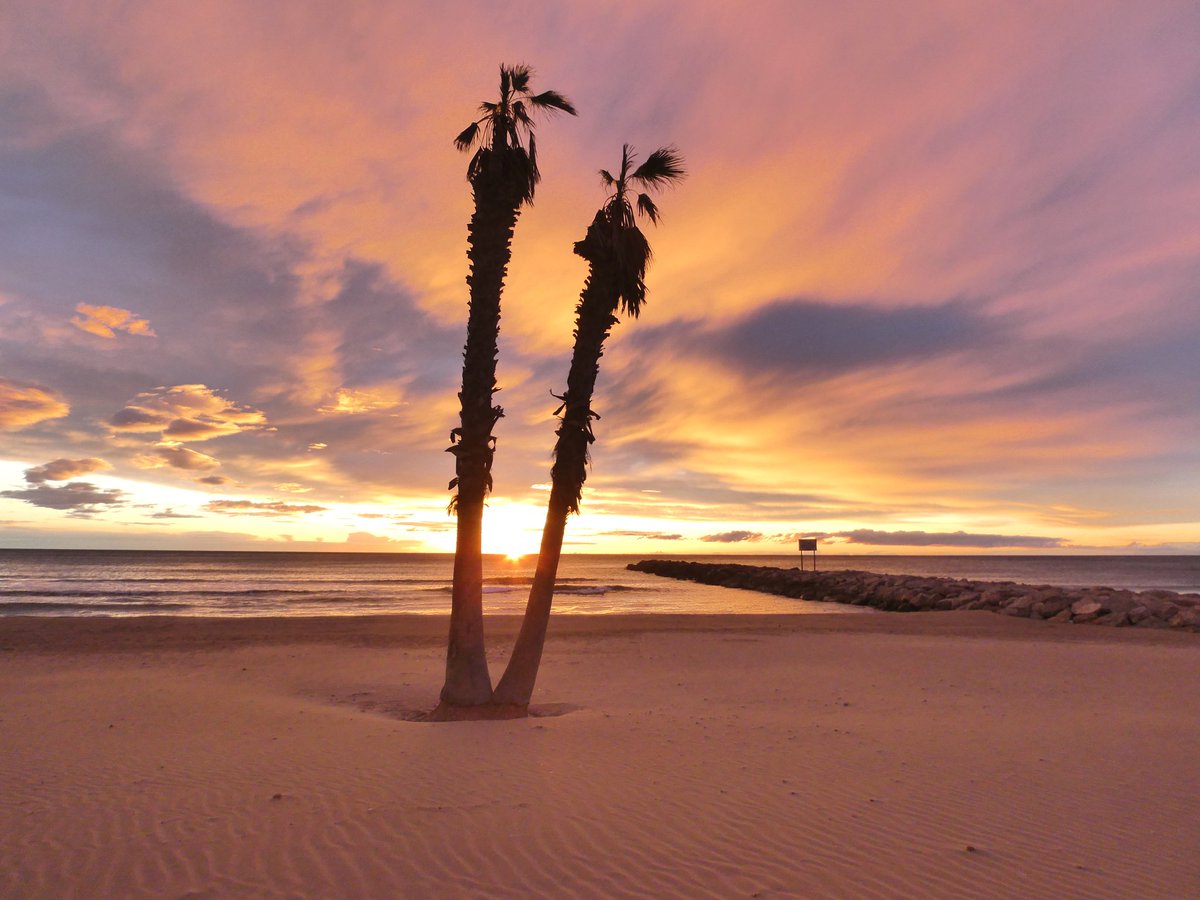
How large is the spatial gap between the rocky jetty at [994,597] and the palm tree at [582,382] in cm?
2606

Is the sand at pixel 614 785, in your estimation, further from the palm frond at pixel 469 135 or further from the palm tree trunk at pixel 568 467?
the palm frond at pixel 469 135

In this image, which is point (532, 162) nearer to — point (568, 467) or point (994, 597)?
point (568, 467)

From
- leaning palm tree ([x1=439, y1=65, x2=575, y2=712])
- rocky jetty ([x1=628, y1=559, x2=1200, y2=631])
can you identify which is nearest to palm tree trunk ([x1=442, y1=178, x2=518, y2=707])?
leaning palm tree ([x1=439, y1=65, x2=575, y2=712])

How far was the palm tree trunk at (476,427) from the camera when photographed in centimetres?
1154

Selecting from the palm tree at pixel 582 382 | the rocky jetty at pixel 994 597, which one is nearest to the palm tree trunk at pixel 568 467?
the palm tree at pixel 582 382

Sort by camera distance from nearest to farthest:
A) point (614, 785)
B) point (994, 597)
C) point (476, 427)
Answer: point (614, 785), point (476, 427), point (994, 597)

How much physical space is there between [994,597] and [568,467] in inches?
1211

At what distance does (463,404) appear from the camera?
11.7 m

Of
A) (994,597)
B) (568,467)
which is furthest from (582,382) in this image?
(994,597)

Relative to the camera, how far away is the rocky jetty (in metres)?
27.3

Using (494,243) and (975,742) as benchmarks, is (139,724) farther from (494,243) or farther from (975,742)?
(975,742)

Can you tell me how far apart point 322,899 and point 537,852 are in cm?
177

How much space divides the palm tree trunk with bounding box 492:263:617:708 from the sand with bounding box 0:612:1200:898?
→ 114 cm

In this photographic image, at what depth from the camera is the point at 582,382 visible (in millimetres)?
12055
